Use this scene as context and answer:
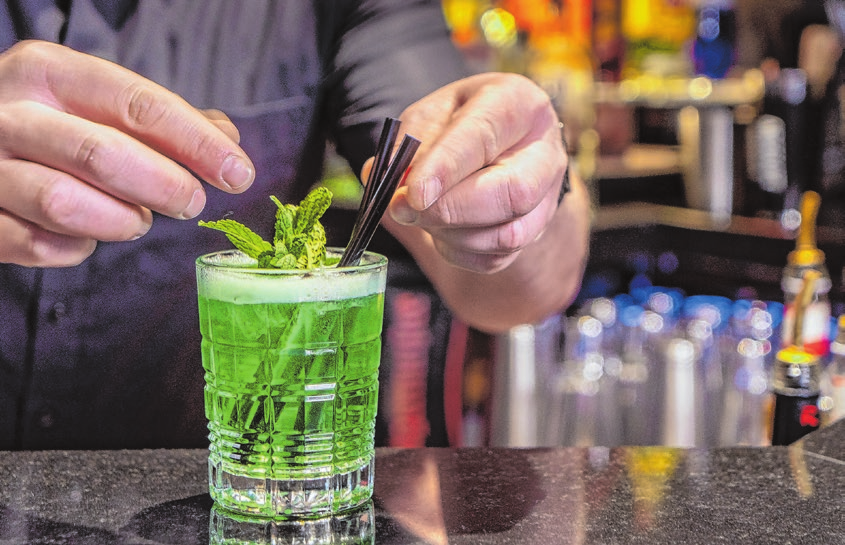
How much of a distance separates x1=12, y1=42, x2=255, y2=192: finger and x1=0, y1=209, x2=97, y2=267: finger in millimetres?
136

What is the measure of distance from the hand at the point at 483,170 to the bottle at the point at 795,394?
0.39 metres

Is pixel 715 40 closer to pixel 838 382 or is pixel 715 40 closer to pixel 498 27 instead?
pixel 498 27

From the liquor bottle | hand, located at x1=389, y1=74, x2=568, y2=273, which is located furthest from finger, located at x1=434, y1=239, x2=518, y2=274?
the liquor bottle

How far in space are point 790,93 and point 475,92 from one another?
2.38 metres

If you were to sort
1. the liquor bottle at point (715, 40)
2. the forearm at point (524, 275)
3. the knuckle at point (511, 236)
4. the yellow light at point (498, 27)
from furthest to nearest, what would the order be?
1. the liquor bottle at point (715, 40)
2. the yellow light at point (498, 27)
3. the forearm at point (524, 275)
4. the knuckle at point (511, 236)

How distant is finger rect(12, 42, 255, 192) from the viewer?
36.0 inches

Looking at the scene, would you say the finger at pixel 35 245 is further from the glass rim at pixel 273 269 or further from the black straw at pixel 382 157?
the black straw at pixel 382 157

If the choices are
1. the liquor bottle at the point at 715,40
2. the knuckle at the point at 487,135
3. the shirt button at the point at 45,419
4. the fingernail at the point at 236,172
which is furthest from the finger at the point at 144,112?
the liquor bottle at the point at 715,40

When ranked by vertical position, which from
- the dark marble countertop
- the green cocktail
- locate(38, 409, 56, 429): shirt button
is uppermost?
the green cocktail

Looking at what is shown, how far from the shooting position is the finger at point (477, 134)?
0.96 meters

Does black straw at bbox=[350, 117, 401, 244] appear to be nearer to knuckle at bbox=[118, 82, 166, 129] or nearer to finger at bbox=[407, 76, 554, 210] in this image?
finger at bbox=[407, 76, 554, 210]

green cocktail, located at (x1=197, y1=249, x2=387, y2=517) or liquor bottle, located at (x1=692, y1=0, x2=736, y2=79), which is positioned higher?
liquor bottle, located at (x1=692, y1=0, x2=736, y2=79)

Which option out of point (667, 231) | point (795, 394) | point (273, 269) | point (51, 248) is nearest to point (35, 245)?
point (51, 248)

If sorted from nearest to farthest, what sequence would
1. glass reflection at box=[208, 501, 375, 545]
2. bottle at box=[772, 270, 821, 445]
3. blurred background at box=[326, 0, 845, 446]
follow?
glass reflection at box=[208, 501, 375, 545], bottle at box=[772, 270, 821, 445], blurred background at box=[326, 0, 845, 446]
